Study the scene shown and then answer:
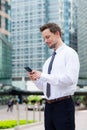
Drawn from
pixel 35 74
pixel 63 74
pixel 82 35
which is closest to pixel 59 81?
pixel 63 74

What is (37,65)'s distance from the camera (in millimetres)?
147125

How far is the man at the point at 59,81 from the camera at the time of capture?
3.63 metres

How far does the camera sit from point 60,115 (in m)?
3.69

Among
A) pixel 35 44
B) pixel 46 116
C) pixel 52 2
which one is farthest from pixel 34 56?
pixel 46 116

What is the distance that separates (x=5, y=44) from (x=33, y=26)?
290ft

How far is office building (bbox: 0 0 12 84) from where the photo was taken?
68250 mm

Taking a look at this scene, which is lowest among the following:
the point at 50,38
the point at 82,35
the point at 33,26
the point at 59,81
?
the point at 59,81

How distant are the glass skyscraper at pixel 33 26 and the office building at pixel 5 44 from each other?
70.5 metres

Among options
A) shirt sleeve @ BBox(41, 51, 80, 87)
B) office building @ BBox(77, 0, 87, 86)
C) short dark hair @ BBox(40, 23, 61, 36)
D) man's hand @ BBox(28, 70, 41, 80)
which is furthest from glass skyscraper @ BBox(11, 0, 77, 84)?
man's hand @ BBox(28, 70, 41, 80)

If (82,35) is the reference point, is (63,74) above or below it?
below

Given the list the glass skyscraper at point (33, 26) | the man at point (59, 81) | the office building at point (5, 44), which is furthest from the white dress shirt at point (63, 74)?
the glass skyscraper at point (33, 26)

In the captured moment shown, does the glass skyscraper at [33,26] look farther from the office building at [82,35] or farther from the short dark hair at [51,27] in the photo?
the short dark hair at [51,27]

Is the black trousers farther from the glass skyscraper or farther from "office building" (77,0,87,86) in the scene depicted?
the glass skyscraper

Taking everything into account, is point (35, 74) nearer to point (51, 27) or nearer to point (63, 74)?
point (63, 74)
